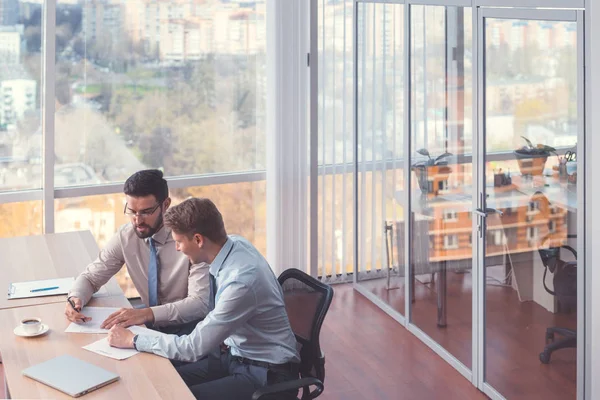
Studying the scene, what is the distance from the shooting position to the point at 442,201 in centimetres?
552

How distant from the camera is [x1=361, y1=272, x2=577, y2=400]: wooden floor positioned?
175 inches

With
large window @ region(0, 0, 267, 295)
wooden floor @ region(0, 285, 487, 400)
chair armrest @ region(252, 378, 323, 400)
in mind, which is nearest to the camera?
chair armrest @ region(252, 378, 323, 400)

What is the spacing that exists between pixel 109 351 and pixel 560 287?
220 cm

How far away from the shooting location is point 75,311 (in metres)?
4.01

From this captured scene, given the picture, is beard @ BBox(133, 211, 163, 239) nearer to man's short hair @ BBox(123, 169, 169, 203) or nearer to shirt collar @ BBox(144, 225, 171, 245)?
shirt collar @ BBox(144, 225, 171, 245)

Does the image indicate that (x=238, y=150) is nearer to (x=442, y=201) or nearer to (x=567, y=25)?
(x=442, y=201)

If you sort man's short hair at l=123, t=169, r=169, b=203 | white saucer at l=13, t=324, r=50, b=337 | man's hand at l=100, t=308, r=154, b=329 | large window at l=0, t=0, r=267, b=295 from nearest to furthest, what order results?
1. white saucer at l=13, t=324, r=50, b=337
2. man's hand at l=100, t=308, r=154, b=329
3. man's short hair at l=123, t=169, r=169, b=203
4. large window at l=0, t=0, r=267, b=295

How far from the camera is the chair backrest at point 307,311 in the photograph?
3799mm

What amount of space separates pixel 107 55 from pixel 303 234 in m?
1.99

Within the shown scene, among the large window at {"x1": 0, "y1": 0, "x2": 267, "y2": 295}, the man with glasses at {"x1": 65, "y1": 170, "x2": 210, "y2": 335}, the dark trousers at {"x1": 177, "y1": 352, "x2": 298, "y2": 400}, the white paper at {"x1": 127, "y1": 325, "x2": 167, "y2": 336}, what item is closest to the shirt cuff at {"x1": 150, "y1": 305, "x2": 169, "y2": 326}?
the man with glasses at {"x1": 65, "y1": 170, "x2": 210, "y2": 335}

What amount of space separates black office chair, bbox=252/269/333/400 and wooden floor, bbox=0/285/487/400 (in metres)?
1.26

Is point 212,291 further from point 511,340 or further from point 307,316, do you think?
point 511,340

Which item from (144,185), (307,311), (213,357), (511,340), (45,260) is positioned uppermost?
(144,185)

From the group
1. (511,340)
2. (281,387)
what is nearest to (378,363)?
(511,340)
